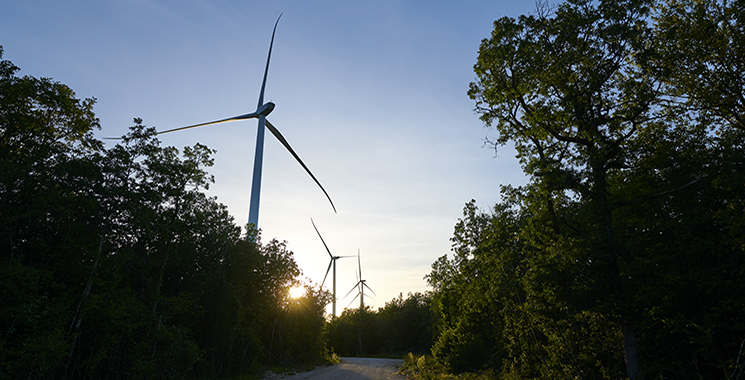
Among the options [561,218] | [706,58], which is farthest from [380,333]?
[706,58]

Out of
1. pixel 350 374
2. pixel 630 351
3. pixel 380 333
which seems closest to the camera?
pixel 630 351

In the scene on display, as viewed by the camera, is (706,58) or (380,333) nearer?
(706,58)

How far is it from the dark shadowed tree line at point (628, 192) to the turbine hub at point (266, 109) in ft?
70.3

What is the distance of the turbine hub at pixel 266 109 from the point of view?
115ft

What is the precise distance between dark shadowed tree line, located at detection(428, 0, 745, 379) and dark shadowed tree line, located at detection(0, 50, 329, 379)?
654 inches

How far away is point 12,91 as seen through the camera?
54.9 ft

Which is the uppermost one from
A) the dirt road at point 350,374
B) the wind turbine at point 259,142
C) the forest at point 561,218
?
the wind turbine at point 259,142

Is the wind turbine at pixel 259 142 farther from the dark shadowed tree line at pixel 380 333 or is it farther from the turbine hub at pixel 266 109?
the dark shadowed tree line at pixel 380 333

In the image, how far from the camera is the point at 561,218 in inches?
684

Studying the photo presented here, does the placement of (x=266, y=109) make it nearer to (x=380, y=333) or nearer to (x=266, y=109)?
(x=266, y=109)

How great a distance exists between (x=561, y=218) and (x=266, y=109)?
26.1 m

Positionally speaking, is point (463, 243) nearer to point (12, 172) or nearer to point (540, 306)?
point (540, 306)

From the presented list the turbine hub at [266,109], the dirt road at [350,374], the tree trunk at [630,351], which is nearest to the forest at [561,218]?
the tree trunk at [630,351]

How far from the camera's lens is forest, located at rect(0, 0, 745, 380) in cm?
1408
